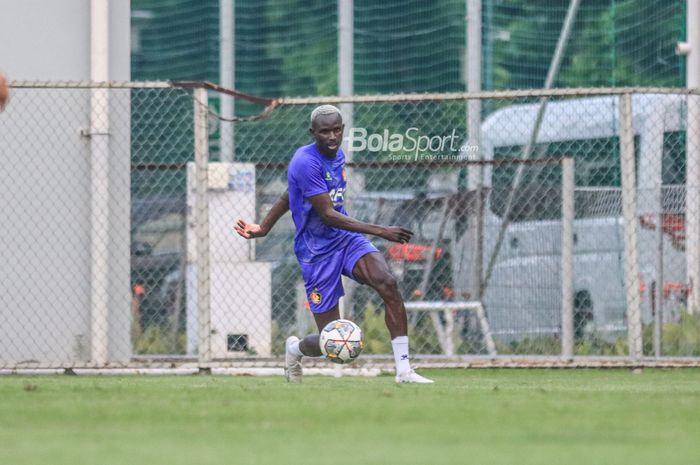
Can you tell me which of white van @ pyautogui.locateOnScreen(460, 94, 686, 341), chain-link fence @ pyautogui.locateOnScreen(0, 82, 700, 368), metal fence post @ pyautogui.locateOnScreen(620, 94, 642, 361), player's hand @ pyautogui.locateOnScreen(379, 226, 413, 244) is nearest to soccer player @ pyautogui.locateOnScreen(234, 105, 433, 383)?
player's hand @ pyautogui.locateOnScreen(379, 226, 413, 244)

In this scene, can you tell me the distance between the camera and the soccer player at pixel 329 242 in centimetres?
1052

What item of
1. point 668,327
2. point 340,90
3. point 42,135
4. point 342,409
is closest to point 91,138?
point 42,135

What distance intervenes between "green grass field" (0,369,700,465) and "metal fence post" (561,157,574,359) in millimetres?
3364

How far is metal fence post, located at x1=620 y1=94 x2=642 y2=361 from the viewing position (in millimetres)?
13047

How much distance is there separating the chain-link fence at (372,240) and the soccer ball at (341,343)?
246 cm

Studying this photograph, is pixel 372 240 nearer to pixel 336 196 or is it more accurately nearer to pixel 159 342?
pixel 159 342

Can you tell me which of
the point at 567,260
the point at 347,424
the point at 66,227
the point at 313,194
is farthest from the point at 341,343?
the point at 567,260

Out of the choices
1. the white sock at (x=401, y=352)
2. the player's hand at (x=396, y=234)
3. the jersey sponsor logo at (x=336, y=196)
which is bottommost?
the white sock at (x=401, y=352)

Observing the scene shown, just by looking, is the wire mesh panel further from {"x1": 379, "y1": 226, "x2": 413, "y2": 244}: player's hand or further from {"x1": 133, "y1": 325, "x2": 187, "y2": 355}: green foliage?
{"x1": 379, "y1": 226, "x2": 413, "y2": 244}: player's hand

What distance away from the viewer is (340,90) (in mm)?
23047

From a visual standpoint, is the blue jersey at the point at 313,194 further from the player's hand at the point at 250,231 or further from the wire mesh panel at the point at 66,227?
the wire mesh panel at the point at 66,227

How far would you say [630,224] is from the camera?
13102 millimetres

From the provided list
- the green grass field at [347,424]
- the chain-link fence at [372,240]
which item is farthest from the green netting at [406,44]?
the green grass field at [347,424]

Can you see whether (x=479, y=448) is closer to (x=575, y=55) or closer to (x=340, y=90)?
(x=340, y=90)
